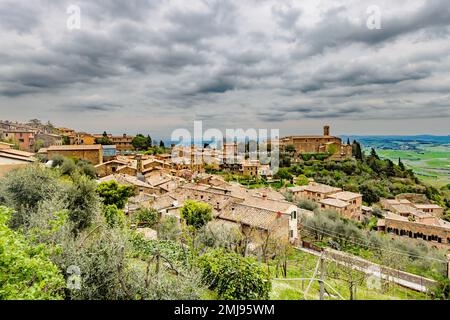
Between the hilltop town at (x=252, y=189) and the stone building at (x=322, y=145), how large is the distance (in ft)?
0.55

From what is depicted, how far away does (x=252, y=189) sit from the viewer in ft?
83.4

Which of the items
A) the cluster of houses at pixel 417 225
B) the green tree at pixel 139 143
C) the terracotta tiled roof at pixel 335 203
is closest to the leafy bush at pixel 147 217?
the terracotta tiled roof at pixel 335 203

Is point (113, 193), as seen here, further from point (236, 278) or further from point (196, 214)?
point (236, 278)

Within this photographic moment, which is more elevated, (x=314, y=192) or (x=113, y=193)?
(x=113, y=193)

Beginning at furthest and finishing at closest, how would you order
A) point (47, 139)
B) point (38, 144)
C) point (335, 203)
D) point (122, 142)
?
point (122, 142)
point (47, 139)
point (38, 144)
point (335, 203)

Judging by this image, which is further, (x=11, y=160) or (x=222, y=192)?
(x=222, y=192)

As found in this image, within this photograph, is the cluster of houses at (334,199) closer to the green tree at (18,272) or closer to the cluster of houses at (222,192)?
the cluster of houses at (222,192)

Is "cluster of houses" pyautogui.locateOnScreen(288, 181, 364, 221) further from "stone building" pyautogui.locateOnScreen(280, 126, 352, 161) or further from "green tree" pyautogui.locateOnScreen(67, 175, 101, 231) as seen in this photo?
"green tree" pyautogui.locateOnScreen(67, 175, 101, 231)

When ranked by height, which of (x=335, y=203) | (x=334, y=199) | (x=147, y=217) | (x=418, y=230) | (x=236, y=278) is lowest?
(x=418, y=230)

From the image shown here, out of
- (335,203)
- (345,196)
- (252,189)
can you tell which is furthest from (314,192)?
(252,189)

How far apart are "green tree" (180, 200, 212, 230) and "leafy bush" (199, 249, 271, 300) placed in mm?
7333

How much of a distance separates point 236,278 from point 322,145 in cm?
4619

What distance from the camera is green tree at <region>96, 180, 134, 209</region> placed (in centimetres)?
1236
